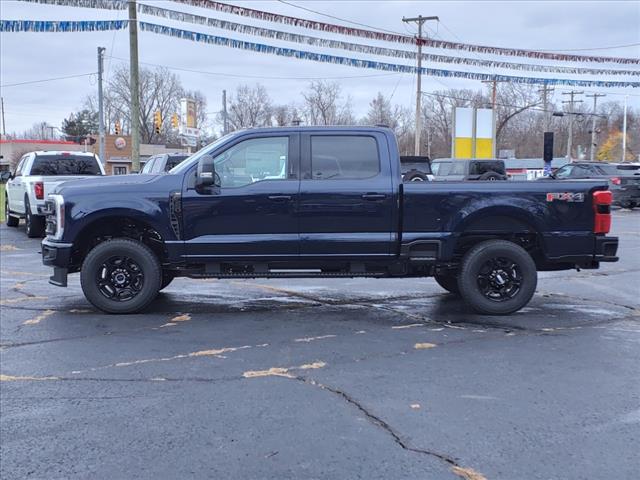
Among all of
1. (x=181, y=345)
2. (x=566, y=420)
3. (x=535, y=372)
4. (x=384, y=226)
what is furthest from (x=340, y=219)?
(x=566, y=420)

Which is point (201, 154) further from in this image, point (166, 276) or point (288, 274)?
point (166, 276)

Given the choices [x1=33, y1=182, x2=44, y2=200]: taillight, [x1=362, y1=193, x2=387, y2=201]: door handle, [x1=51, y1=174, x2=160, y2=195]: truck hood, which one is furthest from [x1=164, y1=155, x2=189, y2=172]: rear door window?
[x1=362, y1=193, x2=387, y2=201]: door handle

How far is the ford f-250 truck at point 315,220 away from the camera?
6.87 m

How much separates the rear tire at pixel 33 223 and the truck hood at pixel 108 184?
8332 millimetres

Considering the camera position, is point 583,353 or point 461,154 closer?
point 583,353

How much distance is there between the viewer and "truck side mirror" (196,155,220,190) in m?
6.64

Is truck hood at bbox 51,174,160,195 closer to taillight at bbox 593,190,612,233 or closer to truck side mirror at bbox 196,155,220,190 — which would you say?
truck side mirror at bbox 196,155,220,190

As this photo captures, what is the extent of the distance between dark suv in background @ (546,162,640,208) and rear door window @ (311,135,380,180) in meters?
18.7

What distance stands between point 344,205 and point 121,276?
2621 millimetres

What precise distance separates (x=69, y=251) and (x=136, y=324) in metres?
1.17

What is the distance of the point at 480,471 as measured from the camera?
3.38 m

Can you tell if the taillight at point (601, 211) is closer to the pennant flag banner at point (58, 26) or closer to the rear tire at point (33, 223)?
the rear tire at point (33, 223)

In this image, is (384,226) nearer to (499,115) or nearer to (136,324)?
(136,324)

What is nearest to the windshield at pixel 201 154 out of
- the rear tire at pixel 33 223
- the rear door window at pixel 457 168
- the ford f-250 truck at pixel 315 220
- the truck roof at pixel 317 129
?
the ford f-250 truck at pixel 315 220
